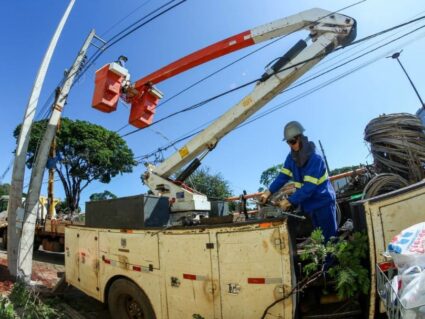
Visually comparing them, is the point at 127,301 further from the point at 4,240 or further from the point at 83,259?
the point at 4,240

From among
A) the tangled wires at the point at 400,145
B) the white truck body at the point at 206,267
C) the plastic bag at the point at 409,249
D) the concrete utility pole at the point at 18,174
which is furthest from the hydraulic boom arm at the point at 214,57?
the concrete utility pole at the point at 18,174

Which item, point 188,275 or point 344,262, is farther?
point 188,275

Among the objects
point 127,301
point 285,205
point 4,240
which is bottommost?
point 127,301

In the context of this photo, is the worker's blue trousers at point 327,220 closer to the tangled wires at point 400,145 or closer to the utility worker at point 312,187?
the utility worker at point 312,187

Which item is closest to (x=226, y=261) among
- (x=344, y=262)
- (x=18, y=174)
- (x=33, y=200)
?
(x=344, y=262)

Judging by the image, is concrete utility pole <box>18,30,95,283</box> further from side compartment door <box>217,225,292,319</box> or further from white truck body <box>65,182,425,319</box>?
side compartment door <box>217,225,292,319</box>

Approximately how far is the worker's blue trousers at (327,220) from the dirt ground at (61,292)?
4.01 metres

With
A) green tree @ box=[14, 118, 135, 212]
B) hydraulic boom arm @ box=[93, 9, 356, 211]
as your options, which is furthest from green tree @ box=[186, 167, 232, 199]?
hydraulic boom arm @ box=[93, 9, 356, 211]

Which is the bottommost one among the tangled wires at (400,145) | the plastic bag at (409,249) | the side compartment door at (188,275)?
the side compartment door at (188,275)

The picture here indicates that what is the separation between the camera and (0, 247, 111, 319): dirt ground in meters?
5.92

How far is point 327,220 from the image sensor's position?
391 centimetres

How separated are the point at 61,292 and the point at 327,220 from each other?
5466 mm

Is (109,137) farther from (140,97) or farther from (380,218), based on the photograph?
(380,218)

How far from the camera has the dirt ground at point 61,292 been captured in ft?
19.4
